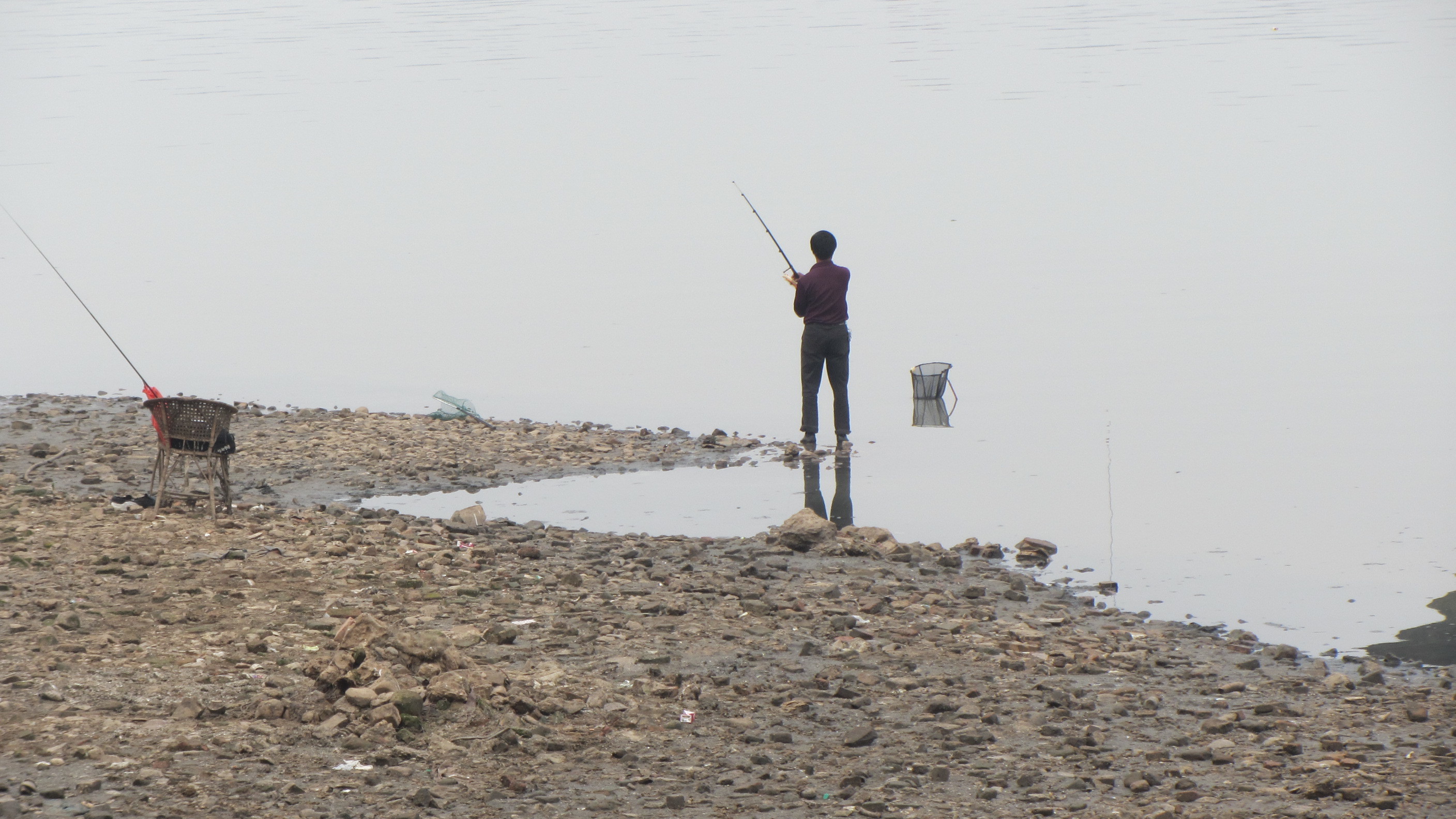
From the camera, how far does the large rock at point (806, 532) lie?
34.3 ft

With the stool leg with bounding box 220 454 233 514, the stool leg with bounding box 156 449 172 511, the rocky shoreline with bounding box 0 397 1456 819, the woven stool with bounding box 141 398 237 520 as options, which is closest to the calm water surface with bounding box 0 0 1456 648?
the rocky shoreline with bounding box 0 397 1456 819

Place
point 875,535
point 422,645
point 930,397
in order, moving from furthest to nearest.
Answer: point 930,397
point 875,535
point 422,645

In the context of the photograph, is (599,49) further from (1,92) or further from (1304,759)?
(1304,759)

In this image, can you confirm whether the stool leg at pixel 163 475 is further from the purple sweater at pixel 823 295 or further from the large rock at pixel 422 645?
the purple sweater at pixel 823 295

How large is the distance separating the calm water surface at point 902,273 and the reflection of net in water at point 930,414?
28 cm

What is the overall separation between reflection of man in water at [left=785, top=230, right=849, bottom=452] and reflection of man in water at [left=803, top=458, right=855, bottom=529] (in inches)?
22.3

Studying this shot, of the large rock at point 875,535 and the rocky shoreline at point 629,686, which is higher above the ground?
the large rock at point 875,535

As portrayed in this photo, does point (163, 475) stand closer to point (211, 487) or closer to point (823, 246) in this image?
point (211, 487)

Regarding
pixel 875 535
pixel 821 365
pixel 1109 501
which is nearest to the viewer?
pixel 875 535

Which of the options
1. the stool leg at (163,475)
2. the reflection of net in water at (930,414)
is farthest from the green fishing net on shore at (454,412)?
the stool leg at (163,475)

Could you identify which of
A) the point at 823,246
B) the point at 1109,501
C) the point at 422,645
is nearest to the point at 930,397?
the point at 823,246

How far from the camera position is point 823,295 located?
558 inches

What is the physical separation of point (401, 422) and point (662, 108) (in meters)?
38.7

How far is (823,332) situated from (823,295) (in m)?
0.37
